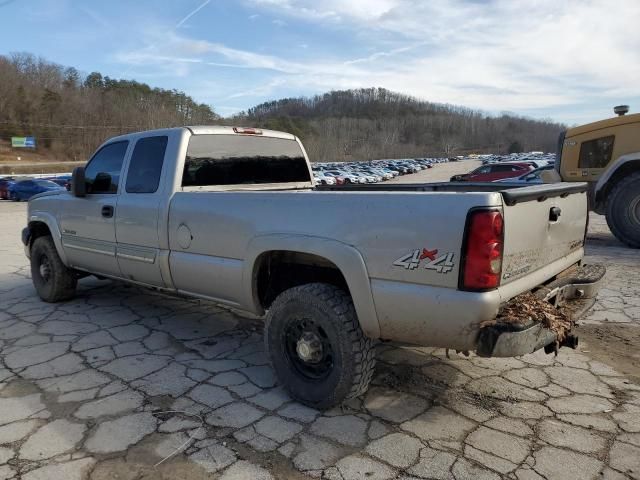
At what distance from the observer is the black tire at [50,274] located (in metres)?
5.65

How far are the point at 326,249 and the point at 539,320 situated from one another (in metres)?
1.27

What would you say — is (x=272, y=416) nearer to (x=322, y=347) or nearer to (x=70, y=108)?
(x=322, y=347)

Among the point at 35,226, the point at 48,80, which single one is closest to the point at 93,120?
the point at 48,80

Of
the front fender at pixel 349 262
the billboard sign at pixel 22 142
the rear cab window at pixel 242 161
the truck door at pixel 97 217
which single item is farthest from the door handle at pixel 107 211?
the billboard sign at pixel 22 142

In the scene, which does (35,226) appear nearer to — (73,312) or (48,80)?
(73,312)

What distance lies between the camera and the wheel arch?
8961 mm

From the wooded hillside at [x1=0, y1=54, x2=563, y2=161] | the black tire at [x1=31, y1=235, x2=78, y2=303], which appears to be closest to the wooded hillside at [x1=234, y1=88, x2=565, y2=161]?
the wooded hillside at [x1=0, y1=54, x2=563, y2=161]

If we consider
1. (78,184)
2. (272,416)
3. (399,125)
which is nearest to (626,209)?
(272,416)

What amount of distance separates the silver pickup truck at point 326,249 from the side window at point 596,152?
6905 mm

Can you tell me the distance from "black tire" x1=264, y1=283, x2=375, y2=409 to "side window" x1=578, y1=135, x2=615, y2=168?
875cm

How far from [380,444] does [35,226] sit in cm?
518

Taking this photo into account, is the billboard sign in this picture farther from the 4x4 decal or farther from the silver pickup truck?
the 4x4 decal

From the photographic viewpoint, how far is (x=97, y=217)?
4848mm

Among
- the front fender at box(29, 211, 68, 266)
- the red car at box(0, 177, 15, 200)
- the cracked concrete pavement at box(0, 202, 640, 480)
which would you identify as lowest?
the red car at box(0, 177, 15, 200)
